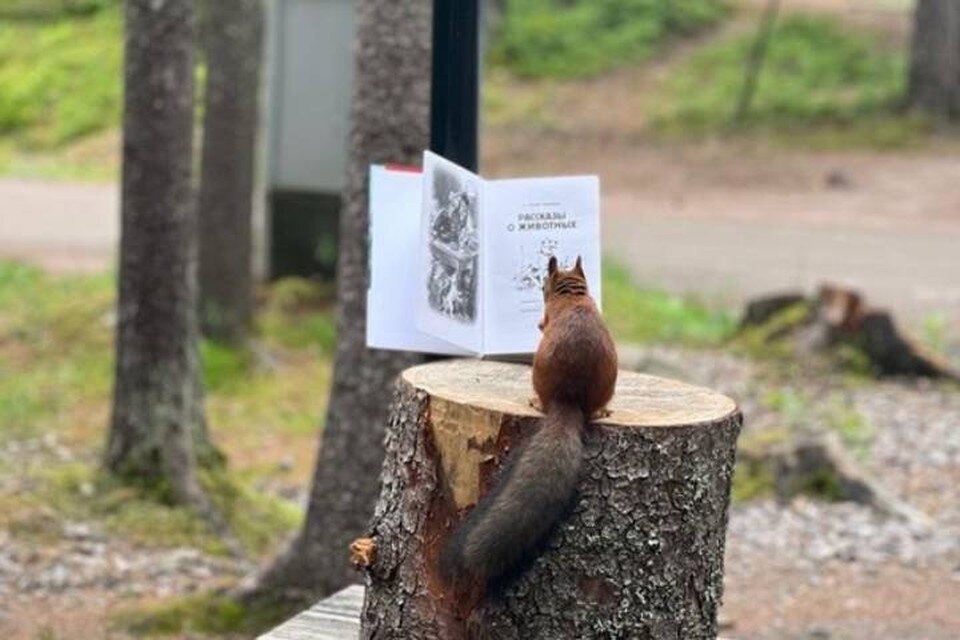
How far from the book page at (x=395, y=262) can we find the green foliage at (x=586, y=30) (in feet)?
81.7

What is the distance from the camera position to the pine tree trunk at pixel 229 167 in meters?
12.3

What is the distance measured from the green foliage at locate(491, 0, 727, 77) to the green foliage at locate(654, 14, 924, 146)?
1.14 metres

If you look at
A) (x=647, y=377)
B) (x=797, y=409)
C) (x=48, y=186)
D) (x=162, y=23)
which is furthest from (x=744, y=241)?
(x=647, y=377)

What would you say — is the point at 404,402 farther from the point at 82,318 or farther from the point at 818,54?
the point at 818,54

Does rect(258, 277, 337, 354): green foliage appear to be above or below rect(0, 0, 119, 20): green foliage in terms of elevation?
below

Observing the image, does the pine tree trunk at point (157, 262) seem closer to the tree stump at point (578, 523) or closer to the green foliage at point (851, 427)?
the green foliage at point (851, 427)

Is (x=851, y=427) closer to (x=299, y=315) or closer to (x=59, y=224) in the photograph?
(x=299, y=315)

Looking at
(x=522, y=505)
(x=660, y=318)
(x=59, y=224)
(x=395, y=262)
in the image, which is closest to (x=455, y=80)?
(x=395, y=262)

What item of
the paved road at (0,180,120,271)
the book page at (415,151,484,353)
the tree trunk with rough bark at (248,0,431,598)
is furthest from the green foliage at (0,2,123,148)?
the book page at (415,151,484,353)

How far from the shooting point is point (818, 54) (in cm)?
2898

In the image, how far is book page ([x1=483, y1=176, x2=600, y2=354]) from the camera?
15.1 feet

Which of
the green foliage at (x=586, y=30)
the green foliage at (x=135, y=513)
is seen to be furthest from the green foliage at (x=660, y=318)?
the green foliage at (x=586, y=30)

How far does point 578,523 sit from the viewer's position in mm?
4055

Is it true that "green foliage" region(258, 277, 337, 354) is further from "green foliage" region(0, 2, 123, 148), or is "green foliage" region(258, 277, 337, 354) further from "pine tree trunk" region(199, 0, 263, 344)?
"green foliage" region(0, 2, 123, 148)
